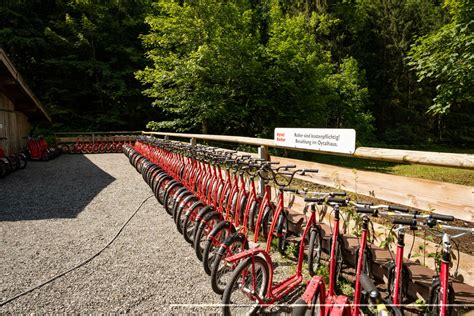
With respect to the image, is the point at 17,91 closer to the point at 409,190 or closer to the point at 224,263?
the point at 224,263

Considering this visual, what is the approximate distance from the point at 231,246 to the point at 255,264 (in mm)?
498

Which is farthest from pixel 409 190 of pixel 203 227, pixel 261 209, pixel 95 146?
pixel 95 146

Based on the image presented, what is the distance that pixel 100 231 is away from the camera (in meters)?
5.04

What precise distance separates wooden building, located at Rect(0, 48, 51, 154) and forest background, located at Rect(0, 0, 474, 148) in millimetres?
5743

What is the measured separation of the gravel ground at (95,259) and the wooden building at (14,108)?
605cm

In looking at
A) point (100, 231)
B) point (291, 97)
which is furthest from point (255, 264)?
point (291, 97)

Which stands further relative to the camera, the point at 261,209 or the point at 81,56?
the point at 81,56

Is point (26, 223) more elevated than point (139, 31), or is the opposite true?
point (139, 31)

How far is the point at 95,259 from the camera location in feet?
13.2

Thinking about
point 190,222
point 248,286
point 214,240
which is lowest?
point 248,286

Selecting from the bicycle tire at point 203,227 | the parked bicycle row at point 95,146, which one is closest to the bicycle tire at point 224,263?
the bicycle tire at point 203,227

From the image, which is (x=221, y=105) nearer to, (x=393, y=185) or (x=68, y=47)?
(x=393, y=185)

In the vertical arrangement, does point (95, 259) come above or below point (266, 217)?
below

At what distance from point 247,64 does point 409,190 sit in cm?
1355
